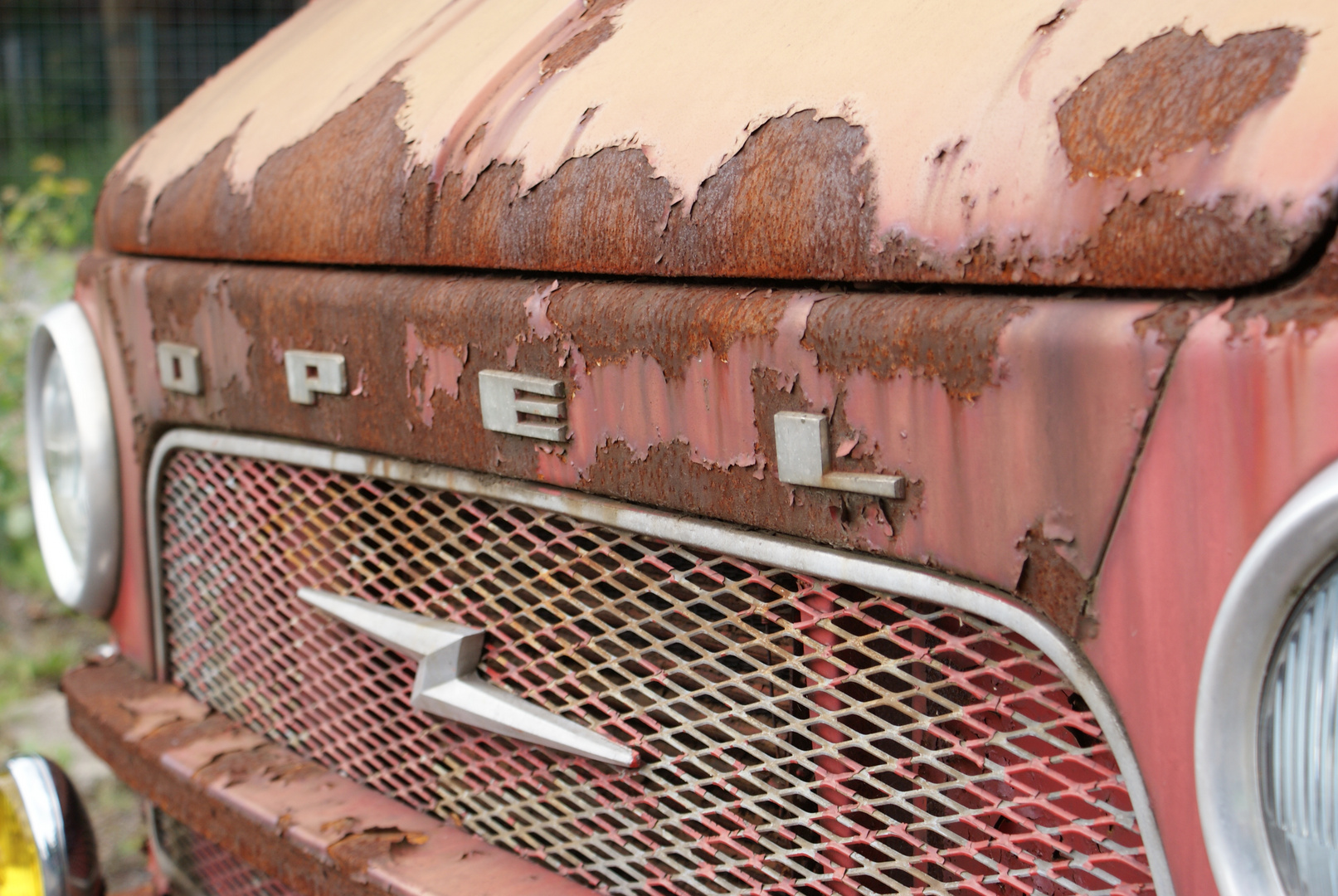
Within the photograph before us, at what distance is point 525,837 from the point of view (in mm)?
1232

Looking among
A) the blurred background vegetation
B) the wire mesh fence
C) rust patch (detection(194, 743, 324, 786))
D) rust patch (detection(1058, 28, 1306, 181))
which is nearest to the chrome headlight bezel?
rust patch (detection(1058, 28, 1306, 181))

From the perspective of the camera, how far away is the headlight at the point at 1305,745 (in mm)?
666

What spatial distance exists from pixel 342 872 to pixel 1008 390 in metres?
0.88

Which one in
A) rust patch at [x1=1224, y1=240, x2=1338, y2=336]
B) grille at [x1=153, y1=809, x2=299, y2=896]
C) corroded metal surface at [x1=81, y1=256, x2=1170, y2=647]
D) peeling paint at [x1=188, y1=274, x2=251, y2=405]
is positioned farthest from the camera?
grille at [x1=153, y1=809, x2=299, y2=896]

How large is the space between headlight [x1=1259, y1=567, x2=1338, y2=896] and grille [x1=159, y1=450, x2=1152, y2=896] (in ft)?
0.38

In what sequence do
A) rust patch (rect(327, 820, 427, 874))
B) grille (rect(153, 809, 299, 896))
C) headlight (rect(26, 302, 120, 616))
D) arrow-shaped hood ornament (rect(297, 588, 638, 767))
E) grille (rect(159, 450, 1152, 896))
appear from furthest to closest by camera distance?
headlight (rect(26, 302, 120, 616))
grille (rect(153, 809, 299, 896))
rust patch (rect(327, 820, 427, 874))
arrow-shaped hood ornament (rect(297, 588, 638, 767))
grille (rect(159, 450, 1152, 896))

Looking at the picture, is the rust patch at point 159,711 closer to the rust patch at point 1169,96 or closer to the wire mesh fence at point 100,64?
the rust patch at point 1169,96

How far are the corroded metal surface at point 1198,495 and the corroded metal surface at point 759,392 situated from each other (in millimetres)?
22

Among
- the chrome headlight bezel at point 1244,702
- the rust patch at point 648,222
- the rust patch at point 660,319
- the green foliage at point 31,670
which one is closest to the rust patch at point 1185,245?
the rust patch at point 648,222

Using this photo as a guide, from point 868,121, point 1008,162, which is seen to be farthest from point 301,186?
point 1008,162

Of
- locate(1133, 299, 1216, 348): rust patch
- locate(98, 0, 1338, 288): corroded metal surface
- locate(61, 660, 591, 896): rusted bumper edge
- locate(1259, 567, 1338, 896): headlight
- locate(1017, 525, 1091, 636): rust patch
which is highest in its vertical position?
locate(98, 0, 1338, 288): corroded metal surface

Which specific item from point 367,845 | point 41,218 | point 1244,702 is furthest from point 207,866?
point 41,218

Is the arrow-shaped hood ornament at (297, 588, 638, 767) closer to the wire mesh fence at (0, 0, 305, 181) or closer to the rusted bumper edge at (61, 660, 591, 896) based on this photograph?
the rusted bumper edge at (61, 660, 591, 896)

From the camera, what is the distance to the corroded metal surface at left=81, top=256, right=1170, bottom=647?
76 cm
